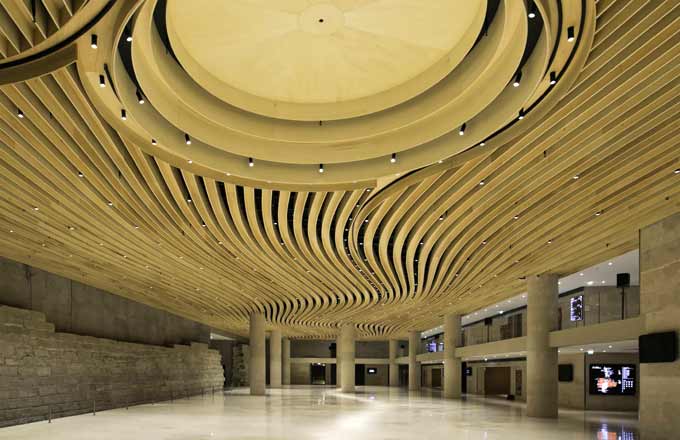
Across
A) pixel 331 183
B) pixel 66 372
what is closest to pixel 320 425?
pixel 66 372

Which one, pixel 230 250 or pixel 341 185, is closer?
pixel 341 185

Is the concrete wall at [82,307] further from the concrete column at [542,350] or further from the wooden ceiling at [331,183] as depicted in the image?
the concrete column at [542,350]

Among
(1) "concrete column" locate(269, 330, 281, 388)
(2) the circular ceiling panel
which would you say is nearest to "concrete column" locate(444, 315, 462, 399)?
(1) "concrete column" locate(269, 330, 281, 388)

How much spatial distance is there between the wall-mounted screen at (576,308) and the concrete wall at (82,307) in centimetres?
1839

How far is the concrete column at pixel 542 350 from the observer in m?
19.9

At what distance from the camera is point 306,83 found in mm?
8344

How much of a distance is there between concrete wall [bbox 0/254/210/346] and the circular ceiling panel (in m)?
13.1

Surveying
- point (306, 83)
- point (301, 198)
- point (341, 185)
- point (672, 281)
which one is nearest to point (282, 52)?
point (306, 83)

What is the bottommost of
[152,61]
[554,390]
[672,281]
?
[554,390]

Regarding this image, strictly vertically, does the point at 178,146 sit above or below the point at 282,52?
below

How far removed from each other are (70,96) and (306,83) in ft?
9.28

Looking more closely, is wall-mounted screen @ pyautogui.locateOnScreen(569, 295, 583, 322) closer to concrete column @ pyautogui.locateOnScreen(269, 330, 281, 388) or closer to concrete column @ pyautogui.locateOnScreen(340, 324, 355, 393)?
concrete column @ pyautogui.locateOnScreen(340, 324, 355, 393)

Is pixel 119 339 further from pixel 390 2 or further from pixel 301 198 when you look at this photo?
pixel 390 2

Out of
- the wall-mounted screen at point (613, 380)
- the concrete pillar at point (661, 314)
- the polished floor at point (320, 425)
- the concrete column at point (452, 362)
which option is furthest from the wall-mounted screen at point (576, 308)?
the concrete pillar at point (661, 314)
